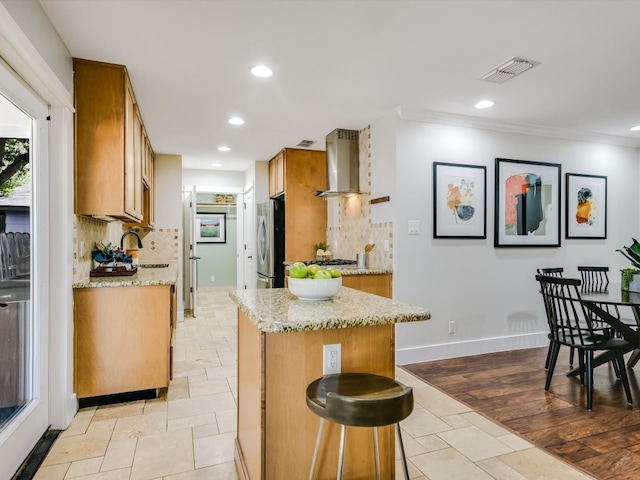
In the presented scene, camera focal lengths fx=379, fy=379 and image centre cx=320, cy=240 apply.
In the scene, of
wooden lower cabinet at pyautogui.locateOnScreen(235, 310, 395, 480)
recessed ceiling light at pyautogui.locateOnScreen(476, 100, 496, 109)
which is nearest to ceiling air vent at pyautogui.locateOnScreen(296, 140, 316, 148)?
recessed ceiling light at pyautogui.locateOnScreen(476, 100, 496, 109)

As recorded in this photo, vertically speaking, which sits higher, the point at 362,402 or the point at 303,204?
the point at 303,204

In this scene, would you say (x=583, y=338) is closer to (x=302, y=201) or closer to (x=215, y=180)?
(x=302, y=201)

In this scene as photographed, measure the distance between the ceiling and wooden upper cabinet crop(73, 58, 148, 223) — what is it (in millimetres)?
131

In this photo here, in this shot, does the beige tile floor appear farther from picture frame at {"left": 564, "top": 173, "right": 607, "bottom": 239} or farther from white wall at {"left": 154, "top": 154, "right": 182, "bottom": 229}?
white wall at {"left": 154, "top": 154, "right": 182, "bottom": 229}

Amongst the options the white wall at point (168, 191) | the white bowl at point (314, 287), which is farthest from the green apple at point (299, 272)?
the white wall at point (168, 191)

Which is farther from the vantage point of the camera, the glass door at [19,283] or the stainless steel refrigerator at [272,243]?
the stainless steel refrigerator at [272,243]

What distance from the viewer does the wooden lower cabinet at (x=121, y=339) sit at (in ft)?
8.34

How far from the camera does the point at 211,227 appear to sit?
28.5 ft

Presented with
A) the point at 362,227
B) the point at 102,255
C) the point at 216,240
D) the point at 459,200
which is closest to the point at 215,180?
the point at 216,240

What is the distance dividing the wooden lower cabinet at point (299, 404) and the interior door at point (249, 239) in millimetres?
4449

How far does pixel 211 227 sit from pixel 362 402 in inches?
316

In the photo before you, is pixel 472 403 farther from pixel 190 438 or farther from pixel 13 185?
pixel 13 185

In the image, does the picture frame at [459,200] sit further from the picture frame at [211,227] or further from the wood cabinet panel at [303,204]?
the picture frame at [211,227]

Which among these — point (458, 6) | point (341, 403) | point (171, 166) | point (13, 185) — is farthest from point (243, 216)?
point (341, 403)
